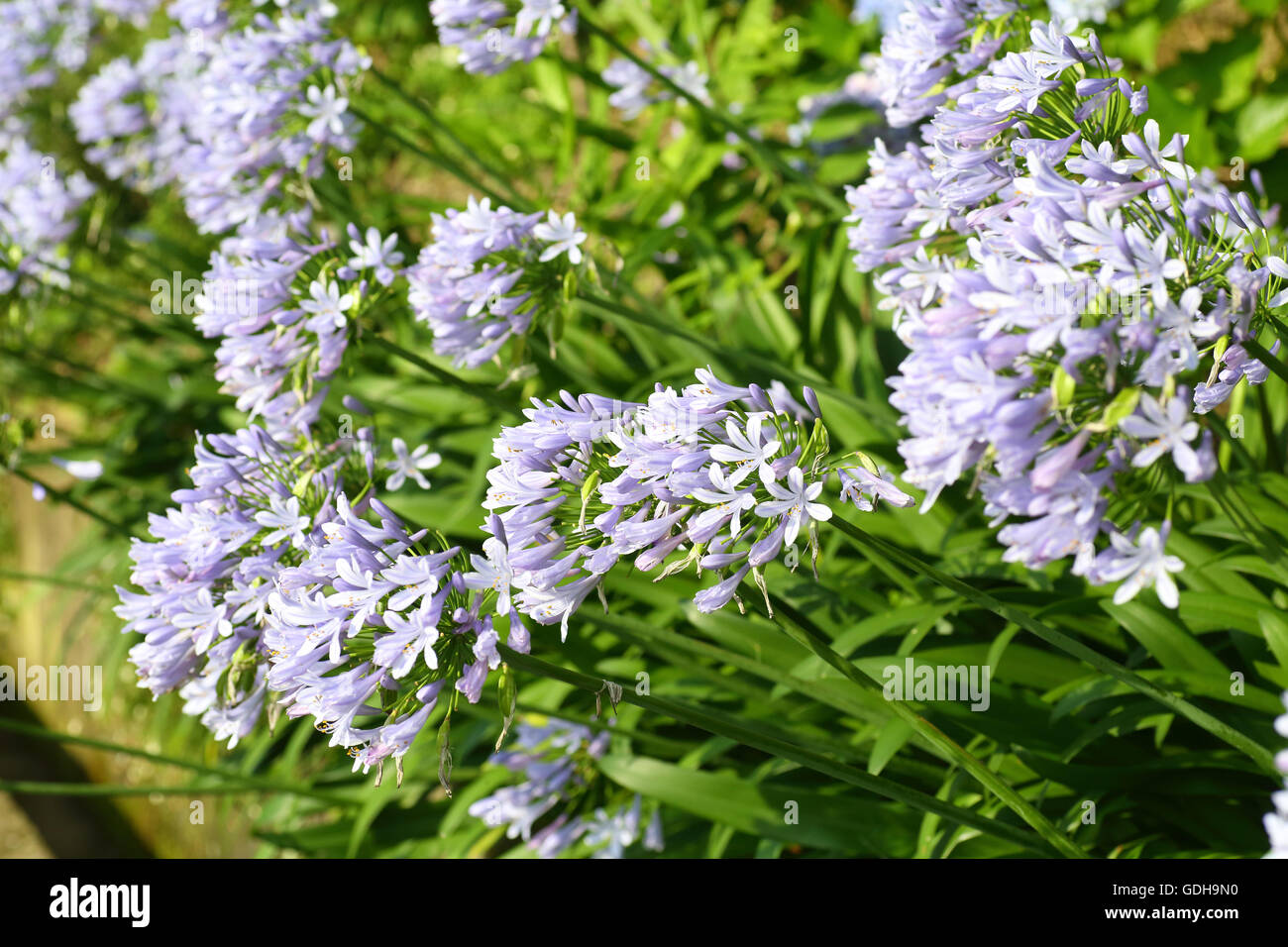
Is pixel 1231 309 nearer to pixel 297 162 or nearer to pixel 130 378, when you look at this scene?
pixel 297 162

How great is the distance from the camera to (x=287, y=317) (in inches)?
112

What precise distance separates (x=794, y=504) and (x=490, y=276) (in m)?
1.26

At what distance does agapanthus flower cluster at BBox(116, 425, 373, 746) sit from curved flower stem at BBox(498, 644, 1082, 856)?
2.09ft

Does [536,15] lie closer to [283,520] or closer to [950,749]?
[283,520]

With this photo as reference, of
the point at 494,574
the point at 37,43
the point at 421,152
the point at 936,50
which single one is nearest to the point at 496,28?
the point at 421,152

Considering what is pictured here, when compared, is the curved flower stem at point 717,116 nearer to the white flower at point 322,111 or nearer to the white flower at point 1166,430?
the white flower at point 322,111

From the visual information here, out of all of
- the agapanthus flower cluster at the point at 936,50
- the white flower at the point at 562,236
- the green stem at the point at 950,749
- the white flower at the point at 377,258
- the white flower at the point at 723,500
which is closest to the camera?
the white flower at the point at 723,500

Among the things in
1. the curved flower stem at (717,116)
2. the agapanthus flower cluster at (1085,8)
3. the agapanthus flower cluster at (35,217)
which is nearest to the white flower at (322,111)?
the curved flower stem at (717,116)

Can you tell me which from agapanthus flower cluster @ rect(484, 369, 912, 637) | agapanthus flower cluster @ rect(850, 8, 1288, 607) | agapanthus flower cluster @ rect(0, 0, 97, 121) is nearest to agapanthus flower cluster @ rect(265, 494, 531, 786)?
agapanthus flower cluster @ rect(484, 369, 912, 637)

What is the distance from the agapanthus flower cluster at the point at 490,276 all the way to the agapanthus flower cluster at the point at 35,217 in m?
2.25

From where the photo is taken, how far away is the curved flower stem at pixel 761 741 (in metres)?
2.15

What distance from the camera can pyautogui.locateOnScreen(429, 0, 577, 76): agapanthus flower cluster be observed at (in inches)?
136

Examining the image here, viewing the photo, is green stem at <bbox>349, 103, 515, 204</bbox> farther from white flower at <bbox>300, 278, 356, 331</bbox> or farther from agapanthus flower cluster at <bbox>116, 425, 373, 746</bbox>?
agapanthus flower cluster at <bbox>116, 425, 373, 746</bbox>
